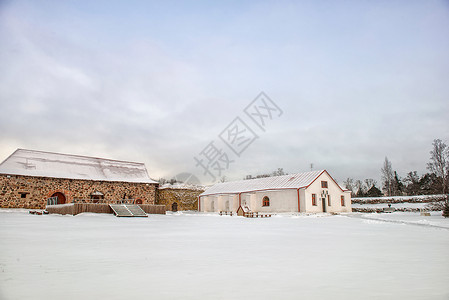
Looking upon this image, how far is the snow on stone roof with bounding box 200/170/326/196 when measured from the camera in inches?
1291

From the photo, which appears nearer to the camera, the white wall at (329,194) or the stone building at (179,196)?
the white wall at (329,194)

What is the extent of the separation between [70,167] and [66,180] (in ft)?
8.01

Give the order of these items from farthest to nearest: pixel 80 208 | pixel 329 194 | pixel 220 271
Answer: pixel 329 194, pixel 80 208, pixel 220 271

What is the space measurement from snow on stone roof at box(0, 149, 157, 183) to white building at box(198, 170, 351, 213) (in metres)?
11.8

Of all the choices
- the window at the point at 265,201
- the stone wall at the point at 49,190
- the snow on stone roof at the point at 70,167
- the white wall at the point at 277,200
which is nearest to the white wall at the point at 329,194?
the white wall at the point at 277,200

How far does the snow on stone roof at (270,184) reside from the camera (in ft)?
108

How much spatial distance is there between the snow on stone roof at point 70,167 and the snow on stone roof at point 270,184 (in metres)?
10.5

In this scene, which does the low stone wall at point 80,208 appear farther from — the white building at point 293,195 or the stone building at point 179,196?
the stone building at point 179,196

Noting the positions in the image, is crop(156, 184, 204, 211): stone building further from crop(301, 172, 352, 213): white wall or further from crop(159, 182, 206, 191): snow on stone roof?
crop(301, 172, 352, 213): white wall

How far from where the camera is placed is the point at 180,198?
141 feet

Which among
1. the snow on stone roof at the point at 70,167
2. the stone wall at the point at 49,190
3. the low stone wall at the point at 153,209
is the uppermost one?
the snow on stone roof at the point at 70,167

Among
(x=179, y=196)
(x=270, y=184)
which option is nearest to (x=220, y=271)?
(x=270, y=184)

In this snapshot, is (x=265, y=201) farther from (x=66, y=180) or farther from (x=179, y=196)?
(x=66, y=180)

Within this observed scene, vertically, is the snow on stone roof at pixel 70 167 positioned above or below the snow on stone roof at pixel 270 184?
above
